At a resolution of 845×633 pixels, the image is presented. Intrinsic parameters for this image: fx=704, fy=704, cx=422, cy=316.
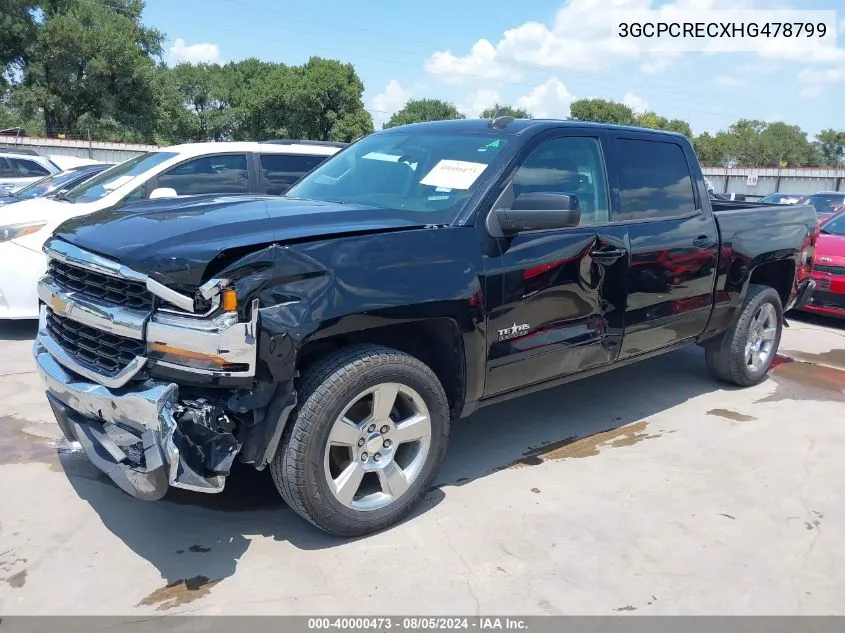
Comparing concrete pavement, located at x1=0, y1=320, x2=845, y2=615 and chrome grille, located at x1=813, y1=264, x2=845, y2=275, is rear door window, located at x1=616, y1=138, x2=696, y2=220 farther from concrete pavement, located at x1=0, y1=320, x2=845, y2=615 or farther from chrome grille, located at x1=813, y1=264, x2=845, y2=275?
chrome grille, located at x1=813, y1=264, x2=845, y2=275

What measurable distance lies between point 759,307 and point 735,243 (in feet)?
2.48

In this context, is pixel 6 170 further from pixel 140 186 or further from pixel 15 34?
pixel 15 34

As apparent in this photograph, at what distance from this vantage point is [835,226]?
930 centimetres

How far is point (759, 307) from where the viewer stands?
557cm

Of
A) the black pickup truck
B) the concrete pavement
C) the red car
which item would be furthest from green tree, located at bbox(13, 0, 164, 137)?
the black pickup truck

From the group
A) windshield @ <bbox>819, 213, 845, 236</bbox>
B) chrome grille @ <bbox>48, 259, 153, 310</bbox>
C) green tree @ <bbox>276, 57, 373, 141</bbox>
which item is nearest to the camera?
chrome grille @ <bbox>48, 259, 153, 310</bbox>

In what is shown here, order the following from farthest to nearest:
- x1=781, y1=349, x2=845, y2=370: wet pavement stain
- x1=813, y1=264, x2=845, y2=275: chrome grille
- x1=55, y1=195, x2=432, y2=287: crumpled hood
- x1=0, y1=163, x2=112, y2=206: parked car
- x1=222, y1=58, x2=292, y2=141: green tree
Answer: x1=222, y1=58, x2=292, y2=141: green tree, x1=0, y1=163, x2=112, y2=206: parked car, x1=813, y1=264, x2=845, y2=275: chrome grille, x1=781, y1=349, x2=845, y2=370: wet pavement stain, x1=55, y1=195, x2=432, y2=287: crumpled hood

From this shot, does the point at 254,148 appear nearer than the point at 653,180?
No

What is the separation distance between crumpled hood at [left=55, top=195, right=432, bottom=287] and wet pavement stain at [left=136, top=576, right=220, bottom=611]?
4.05 feet

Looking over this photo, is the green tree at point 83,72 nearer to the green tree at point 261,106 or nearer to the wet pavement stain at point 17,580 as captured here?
the green tree at point 261,106

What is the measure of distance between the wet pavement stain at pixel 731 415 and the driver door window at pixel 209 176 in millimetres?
4815

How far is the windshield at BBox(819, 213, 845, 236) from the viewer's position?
910cm
